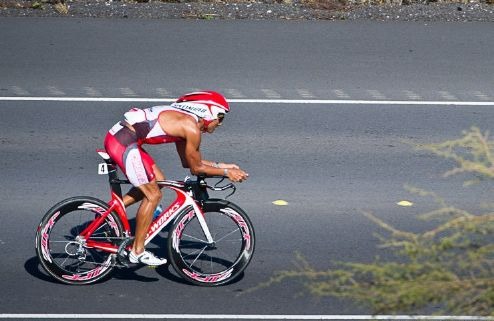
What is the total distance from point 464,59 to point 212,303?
28.4 ft

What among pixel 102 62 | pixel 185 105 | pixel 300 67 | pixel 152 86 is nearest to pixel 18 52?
pixel 102 62

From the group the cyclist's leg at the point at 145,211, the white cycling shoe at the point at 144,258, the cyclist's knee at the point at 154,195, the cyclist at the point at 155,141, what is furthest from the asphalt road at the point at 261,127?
the cyclist's knee at the point at 154,195

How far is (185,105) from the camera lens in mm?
8930

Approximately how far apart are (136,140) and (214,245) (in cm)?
120

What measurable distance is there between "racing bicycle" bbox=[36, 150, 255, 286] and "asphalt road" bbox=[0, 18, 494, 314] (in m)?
0.16

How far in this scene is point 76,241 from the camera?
29.7ft

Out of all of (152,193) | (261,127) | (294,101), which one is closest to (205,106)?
(152,193)

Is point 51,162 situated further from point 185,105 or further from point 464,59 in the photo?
point 464,59

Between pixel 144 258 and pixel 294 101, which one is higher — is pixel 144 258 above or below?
above

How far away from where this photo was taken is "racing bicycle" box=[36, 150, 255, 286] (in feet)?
29.4

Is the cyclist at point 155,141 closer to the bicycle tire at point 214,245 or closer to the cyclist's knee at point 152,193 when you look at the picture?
the cyclist's knee at point 152,193

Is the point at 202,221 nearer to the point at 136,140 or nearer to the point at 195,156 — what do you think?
the point at 195,156

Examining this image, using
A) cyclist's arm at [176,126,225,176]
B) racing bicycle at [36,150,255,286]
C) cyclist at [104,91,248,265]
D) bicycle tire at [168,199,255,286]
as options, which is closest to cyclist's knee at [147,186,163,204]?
cyclist at [104,91,248,265]

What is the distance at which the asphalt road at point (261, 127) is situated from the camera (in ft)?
30.0
